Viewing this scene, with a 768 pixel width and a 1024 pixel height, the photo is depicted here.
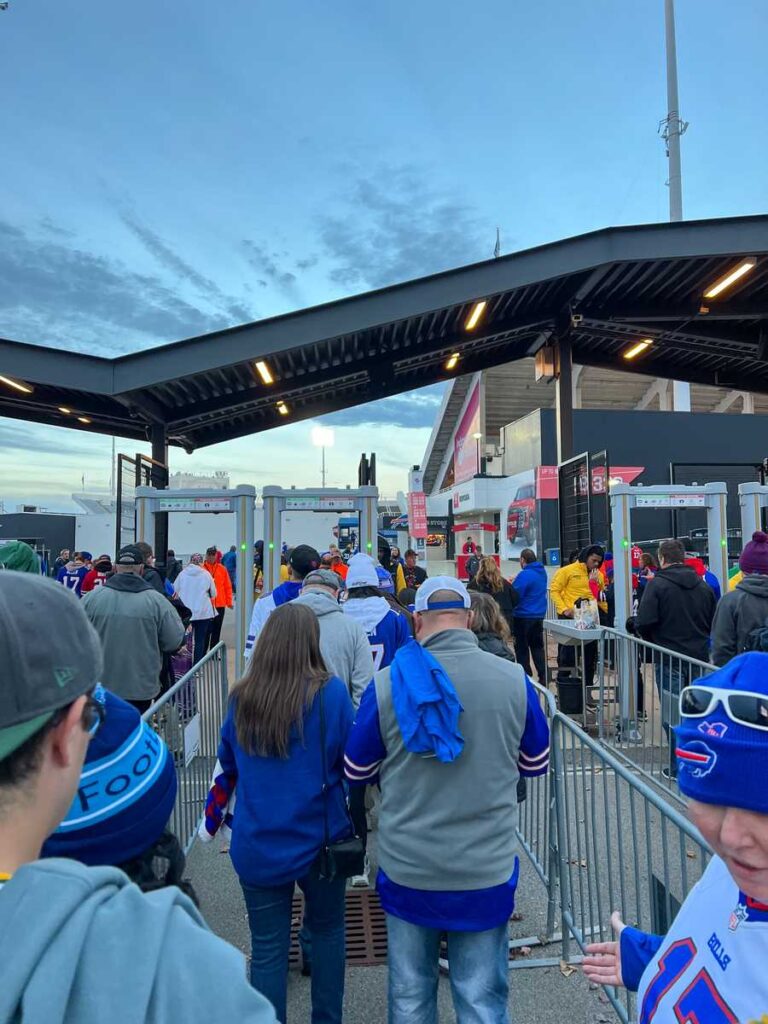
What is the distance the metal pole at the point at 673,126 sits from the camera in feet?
66.7

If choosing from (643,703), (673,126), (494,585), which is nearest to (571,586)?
(494,585)

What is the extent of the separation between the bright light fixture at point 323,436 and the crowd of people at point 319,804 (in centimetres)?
1418

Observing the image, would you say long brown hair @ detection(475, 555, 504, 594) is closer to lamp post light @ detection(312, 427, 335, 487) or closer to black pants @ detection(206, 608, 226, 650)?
black pants @ detection(206, 608, 226, 650)

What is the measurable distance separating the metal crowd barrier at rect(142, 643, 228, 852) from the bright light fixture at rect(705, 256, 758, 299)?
40.5ft

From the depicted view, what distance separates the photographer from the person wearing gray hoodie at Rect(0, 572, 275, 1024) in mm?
663

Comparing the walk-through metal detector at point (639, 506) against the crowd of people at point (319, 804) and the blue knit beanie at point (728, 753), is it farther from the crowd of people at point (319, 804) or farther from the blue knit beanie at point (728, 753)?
the blue knit beanie at point (728, 753)

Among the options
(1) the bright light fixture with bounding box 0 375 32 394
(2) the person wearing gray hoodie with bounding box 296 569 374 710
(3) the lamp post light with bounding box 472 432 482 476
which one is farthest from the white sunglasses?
(3) the lamp post light with bounding box 472 432 482 476

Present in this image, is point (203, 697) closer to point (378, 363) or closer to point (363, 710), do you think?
point (363, 710)

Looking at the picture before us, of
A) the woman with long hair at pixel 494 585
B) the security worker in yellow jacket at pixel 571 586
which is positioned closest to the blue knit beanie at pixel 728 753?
the woman with long hair at pixel 494 585

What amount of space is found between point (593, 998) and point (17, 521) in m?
29.3

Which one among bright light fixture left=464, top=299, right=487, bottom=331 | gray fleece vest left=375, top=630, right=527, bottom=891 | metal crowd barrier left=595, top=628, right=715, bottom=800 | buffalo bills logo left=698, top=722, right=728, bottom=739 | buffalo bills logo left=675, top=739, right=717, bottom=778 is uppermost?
bright light fixture left=464, top=299, right=487, bottom=331

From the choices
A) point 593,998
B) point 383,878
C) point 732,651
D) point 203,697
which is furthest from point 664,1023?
point 203,697

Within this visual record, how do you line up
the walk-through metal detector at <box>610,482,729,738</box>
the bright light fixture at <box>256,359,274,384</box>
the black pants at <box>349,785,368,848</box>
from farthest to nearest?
the bright light fixture at <box>256,359,274,384</box>
the walk-through metal detector at <box>610,482,729,738</box>
the black pants at <box>349,785,368,848</box>

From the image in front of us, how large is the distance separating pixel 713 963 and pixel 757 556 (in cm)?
466
